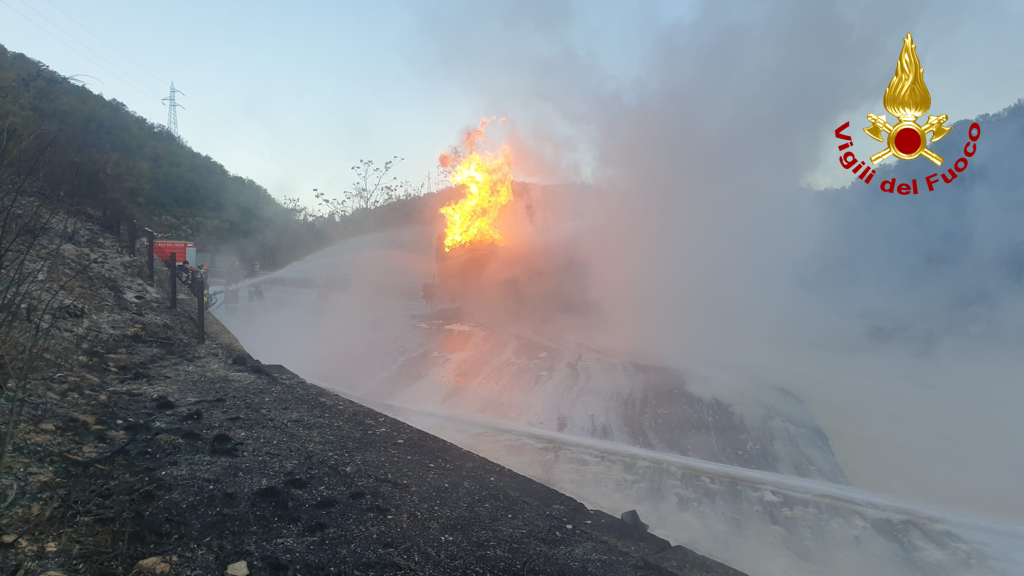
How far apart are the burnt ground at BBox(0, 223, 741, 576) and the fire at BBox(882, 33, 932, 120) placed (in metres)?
7.94

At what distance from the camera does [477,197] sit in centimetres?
2219

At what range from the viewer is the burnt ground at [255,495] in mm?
4184

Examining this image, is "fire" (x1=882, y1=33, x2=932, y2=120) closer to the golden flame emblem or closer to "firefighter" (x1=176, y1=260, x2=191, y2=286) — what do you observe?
the golden flame emblem

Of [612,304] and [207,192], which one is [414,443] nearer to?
[612,304]

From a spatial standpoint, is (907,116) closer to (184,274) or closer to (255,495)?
(255,495)

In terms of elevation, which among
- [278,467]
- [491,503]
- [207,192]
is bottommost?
[491,503]

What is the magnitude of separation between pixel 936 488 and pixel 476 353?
10.1 meters

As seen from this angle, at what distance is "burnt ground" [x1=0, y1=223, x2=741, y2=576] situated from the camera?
4.18 m

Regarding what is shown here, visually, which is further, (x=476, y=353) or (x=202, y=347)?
(x=476, y=353)

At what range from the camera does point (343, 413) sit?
316 inches

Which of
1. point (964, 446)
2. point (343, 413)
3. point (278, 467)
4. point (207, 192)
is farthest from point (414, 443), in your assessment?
point (207, 192)

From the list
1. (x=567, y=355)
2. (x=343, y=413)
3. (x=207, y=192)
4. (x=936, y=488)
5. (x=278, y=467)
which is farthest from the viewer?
(x=207, y=192)

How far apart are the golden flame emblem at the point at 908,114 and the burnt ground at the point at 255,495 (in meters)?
7.66

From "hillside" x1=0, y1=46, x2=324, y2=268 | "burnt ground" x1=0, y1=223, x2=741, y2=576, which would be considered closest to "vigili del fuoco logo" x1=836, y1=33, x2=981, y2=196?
"burnt ground" x1=0, y1=223, x2=741, y2=576
